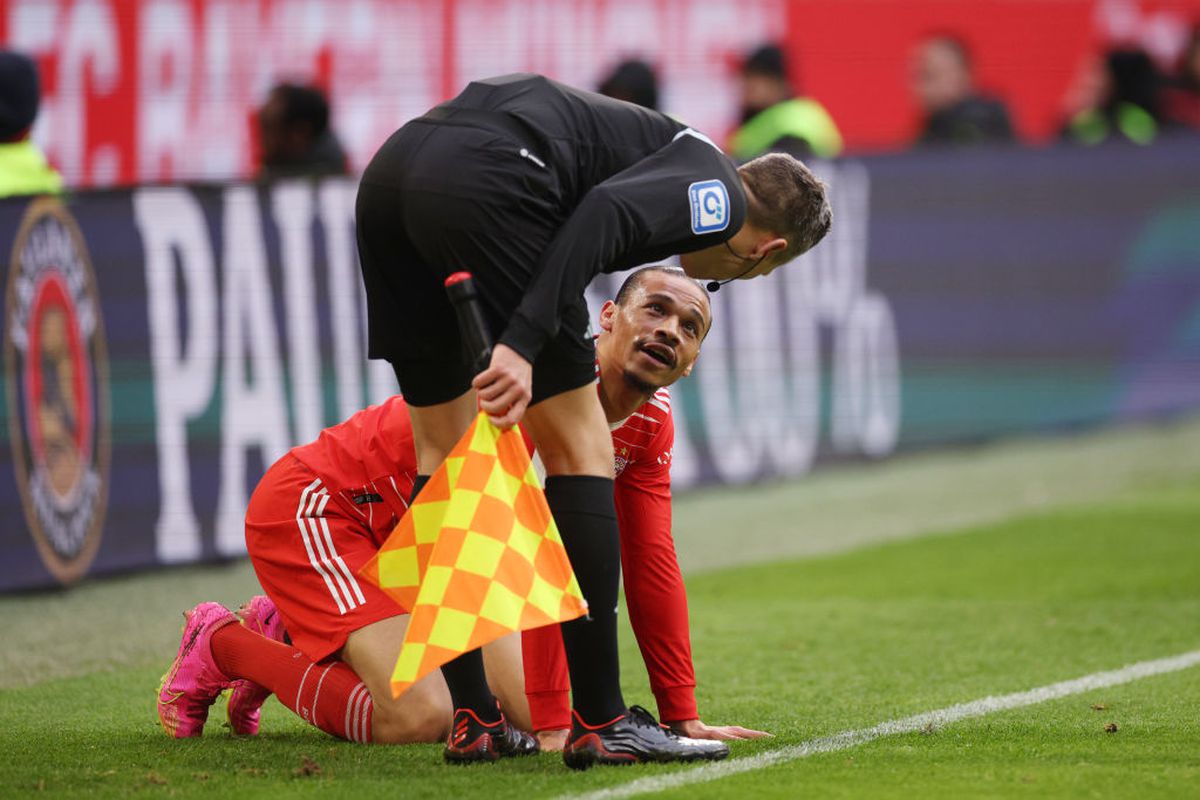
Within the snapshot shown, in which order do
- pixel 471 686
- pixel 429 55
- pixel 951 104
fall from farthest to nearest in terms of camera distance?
pixel 429 55 < pixel 951 104 < pixel 471 686

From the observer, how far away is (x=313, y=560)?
4945mm

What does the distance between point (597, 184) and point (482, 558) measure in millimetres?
833

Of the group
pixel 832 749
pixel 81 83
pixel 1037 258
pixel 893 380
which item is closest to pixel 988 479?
pixel 893 380

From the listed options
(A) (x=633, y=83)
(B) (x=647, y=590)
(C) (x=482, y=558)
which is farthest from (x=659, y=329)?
(A) (x=633, y=83)

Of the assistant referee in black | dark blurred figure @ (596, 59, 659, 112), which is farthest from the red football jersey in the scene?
dark blurred figure @ (596, 59, 659, 112)

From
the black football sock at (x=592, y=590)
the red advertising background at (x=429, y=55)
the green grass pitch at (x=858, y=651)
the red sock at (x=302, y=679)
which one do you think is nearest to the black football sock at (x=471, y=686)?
the green grass pitch at (x=858, y=651)

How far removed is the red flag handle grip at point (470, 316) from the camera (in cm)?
396

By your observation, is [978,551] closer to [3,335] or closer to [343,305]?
[343,305]

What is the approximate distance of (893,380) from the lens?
35.4 ft

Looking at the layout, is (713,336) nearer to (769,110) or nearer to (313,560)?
(769,110)

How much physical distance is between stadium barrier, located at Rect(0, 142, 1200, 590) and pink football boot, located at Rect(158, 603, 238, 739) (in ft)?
7.62

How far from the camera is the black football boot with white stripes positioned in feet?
13.6

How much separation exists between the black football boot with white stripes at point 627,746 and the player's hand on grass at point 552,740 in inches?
11.4

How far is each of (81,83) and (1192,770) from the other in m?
8.39
